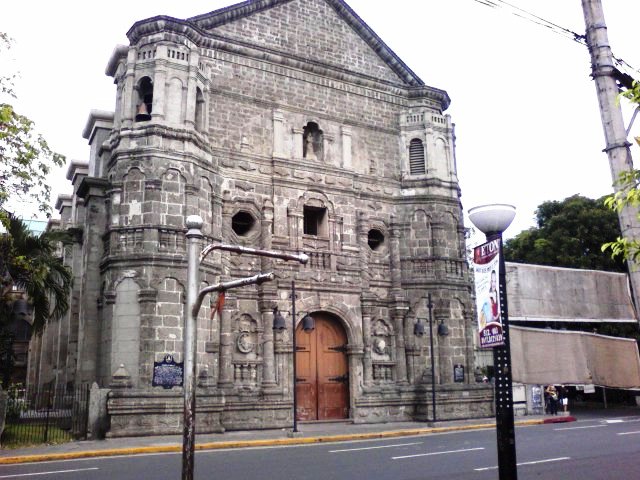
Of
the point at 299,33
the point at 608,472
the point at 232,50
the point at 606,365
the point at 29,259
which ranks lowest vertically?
the point at 608,472

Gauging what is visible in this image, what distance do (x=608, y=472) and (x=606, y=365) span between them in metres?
15.1

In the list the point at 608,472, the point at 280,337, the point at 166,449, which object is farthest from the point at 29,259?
the point at 608,472

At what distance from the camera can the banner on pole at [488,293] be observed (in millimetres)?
7062

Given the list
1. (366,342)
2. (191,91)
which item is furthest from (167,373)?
(191,91)

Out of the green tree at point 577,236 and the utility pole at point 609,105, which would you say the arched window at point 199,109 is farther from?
the green tree at point 577,236

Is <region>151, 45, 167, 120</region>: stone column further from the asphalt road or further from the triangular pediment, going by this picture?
the asphalt road

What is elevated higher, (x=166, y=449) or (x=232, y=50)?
(x=232, y=50)

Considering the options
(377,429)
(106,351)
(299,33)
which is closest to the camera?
(106,351)

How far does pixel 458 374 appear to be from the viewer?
24.0 meters

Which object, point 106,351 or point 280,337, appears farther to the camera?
point 280,337

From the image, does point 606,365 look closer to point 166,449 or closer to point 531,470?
point 531,470

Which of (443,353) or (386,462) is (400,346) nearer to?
(443,353)

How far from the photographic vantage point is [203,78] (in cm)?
2155

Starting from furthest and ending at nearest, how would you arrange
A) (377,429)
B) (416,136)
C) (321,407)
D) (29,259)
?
(416,136)
(321,407)
(377,429)
(29,259)
